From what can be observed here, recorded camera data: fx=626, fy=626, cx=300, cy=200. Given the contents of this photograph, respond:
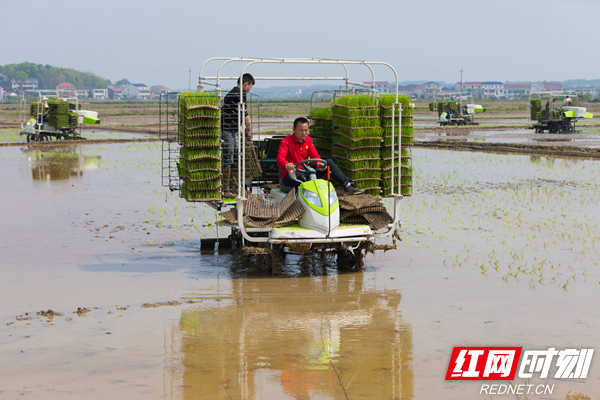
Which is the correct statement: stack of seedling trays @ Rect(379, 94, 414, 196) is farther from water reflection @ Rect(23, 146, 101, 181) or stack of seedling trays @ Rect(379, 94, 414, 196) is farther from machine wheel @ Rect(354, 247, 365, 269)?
water reflection @ Rect(23, 146, 101, 181)

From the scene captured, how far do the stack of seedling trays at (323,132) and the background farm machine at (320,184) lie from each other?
0.30 m

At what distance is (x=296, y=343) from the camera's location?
6.13 meters

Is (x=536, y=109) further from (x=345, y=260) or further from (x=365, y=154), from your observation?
(x=345, y=260)

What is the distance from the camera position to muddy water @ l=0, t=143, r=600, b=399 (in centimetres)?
531

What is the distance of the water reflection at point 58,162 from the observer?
20.8 m

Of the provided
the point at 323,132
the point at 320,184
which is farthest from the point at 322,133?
the point at 320,184

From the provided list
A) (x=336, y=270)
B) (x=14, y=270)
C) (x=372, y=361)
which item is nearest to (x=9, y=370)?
(x=372, y=361)

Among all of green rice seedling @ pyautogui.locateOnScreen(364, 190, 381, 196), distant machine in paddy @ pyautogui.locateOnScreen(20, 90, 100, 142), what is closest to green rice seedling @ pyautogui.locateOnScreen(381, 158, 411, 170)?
green rice seedling @ pyautogui.locateOnScreen(364, 190, 381, 196)

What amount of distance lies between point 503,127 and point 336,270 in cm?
4327

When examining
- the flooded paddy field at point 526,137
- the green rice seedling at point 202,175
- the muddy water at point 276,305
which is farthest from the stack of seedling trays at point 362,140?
the flooded paddy field at point 526,137

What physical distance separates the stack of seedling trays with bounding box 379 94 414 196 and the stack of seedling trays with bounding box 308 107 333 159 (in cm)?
124

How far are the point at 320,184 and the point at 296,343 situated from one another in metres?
2.94

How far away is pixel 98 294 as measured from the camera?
25.9ft

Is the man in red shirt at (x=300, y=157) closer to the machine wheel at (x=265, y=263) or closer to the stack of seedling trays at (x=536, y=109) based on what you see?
the machine wheel at (x=265, y=263)
